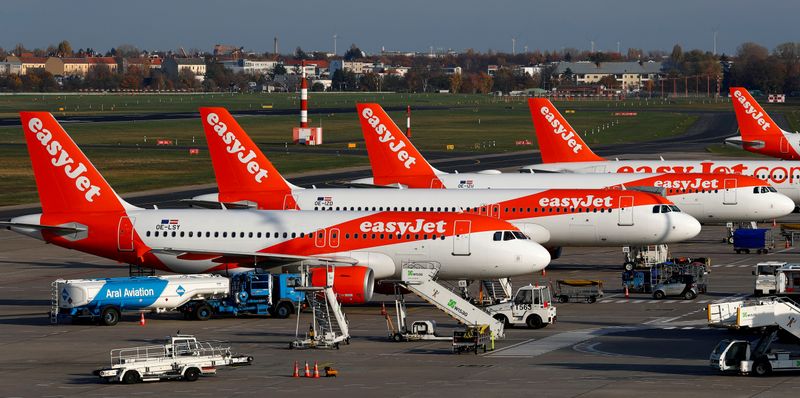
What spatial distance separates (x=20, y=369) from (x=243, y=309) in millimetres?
Answer: 14039

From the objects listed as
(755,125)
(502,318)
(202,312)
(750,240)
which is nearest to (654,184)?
(750,240)

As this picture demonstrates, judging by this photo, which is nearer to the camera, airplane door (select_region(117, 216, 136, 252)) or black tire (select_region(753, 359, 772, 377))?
black tire (select_region(753, 359, 772, 377))

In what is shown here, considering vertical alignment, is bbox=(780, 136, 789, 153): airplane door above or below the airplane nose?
above

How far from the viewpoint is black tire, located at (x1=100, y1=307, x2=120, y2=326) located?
188ft

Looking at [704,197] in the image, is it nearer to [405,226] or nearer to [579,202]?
[579,202]

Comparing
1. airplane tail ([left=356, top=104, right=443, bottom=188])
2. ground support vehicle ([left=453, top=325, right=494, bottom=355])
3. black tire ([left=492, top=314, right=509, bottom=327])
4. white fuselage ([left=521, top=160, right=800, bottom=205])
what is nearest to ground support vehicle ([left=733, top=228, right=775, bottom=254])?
white fuselage ([left=521, top=160, right=800, bottom=205])

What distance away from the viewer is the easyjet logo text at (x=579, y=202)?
7194cm

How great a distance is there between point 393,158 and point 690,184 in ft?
60.9

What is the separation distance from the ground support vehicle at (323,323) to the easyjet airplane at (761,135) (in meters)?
79.2

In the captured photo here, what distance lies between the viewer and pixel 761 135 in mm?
126562

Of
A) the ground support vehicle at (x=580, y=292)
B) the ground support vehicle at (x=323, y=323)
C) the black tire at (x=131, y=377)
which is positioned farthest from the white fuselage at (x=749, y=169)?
the black tire at (x=131, y=377)

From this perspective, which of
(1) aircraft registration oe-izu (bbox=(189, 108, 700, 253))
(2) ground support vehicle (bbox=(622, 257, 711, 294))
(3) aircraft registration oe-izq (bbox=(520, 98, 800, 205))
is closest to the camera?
(2) ground support vehicle (bbox=(622, 257, 711, 294))

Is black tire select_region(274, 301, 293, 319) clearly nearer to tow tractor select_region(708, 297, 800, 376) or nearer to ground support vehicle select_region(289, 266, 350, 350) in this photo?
ground support vehicle select_region(289, 266, 350, 350)

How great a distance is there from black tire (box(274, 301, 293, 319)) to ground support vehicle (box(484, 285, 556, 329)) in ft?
28.9
